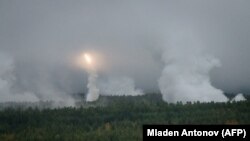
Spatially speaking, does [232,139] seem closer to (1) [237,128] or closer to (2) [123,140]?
(1) [237,128]

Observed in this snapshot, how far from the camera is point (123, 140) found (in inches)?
7864

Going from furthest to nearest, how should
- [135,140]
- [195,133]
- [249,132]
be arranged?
[135,140], [249,132], [195,133]

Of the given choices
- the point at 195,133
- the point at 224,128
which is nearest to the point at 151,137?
the point at 195,133

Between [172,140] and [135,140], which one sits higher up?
[135,140]

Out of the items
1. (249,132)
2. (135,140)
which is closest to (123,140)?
(135,140)

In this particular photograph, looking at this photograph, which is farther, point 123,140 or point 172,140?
point 123,140

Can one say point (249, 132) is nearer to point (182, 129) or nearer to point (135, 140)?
point (182, 129)

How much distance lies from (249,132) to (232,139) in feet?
14.0

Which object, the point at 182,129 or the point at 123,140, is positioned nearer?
the point at 182,129

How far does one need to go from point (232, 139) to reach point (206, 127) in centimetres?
536

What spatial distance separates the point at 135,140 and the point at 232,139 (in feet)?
393

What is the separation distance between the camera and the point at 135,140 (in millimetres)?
196250

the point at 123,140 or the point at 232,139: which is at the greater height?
the point at 123,140

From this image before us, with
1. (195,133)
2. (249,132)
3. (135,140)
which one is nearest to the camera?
(195,133)
